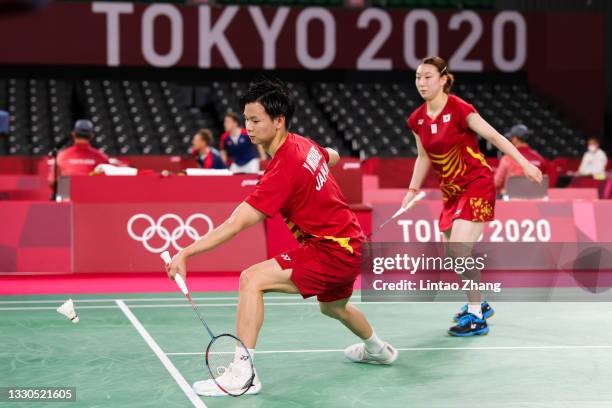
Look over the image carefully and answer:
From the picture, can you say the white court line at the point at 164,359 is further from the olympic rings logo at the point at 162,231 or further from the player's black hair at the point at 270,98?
the olympic rings logo at the point at 162,231

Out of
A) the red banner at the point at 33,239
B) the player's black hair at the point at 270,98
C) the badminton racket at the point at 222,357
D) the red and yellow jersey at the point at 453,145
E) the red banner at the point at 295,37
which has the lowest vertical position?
the red banner at the point at 33,239

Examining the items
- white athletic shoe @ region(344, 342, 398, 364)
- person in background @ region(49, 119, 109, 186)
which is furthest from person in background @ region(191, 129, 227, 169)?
white athletic shoe @ region(344, 342, 398, 364)

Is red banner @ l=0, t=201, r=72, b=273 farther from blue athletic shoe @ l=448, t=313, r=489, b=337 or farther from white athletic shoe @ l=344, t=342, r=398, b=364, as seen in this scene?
white athletic shoe @ l=344, t=342, r=398, b=364

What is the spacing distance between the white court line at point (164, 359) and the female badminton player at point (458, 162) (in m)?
1.92

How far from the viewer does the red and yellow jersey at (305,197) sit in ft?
13.1

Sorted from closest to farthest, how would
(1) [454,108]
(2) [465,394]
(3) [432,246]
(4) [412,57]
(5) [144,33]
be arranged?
(2) [465,394], (1) [454,108], (3) [432,246], (5) [144,33], (4) [412,57]

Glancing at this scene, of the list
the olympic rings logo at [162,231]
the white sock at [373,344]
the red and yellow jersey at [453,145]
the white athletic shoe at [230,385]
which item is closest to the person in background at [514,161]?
the olympic rings logo at [162,231]

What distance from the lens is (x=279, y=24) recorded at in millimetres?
19797

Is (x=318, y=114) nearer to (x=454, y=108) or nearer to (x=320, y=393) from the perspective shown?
(x=454, y=108)

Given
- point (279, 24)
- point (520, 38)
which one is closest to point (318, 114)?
point (279, 24)

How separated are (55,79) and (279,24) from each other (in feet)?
16.9

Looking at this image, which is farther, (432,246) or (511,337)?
(432,246)

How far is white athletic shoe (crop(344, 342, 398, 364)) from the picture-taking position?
4.82m

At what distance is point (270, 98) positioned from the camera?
407 centimetres
